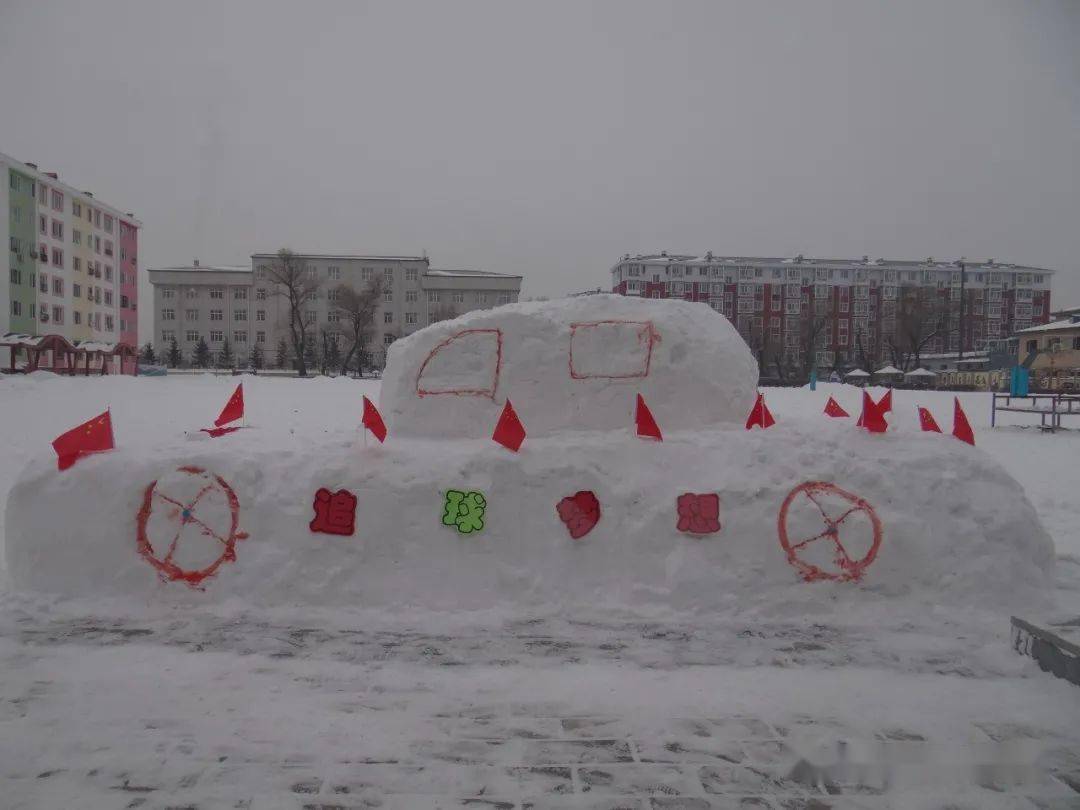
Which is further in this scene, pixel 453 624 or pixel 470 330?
pixel 470 330

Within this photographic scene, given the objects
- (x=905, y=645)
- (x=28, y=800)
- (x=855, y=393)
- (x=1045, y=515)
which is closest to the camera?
(x=28, y=800)

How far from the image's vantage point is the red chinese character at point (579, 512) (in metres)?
5.12

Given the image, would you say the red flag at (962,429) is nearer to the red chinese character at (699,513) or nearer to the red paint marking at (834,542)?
the red paint marking at (834,542)

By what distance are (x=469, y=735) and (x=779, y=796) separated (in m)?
1.53

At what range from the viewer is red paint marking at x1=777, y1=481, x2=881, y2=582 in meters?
4.98

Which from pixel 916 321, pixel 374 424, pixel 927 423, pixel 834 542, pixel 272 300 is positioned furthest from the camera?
pixel 272 300

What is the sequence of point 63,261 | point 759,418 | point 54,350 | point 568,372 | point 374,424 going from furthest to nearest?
point 63,261 < point 54,350 < point 568,372 < point 759,418 < point 374,424

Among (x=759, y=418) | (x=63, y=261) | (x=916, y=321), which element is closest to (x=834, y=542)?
(x=759, y=418)

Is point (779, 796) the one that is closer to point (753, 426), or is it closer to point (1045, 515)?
point (753, 426)

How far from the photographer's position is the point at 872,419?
582 cm

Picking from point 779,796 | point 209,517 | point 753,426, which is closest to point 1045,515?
point 753,426

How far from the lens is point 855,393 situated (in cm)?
2781

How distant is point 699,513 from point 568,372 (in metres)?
1.82

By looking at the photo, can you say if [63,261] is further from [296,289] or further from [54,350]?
[54,350]
